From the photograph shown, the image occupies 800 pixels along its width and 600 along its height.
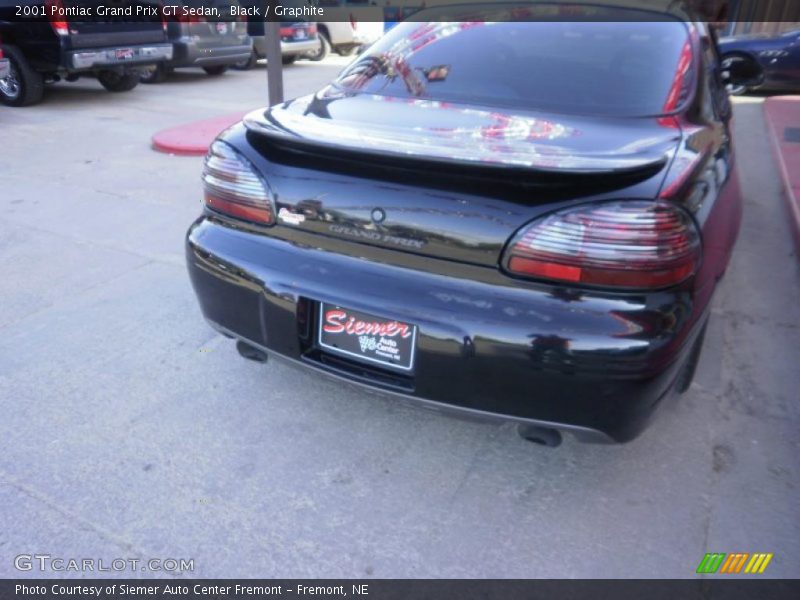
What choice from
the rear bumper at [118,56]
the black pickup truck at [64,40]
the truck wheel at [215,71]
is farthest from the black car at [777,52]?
the truck wheel at [215,71]

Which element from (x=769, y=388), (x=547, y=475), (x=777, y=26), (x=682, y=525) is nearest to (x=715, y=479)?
(x=682, y=525)

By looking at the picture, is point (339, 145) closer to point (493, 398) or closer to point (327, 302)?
point (327, 302)

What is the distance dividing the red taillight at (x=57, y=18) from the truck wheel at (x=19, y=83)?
2.37 ft

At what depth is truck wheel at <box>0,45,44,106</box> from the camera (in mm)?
8180

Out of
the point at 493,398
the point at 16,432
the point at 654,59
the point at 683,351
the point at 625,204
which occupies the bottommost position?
the point at 16,432

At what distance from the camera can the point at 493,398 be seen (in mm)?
1904

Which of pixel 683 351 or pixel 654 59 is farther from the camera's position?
pixel 654 59

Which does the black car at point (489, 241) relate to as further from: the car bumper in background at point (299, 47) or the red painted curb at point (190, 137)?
the car bumper in background at point (299, 47)

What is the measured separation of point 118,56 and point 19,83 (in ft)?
4.35

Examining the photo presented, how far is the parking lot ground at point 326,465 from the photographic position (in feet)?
6.45

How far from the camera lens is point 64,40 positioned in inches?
311

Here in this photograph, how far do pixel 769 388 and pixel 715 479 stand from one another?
805 millimetres

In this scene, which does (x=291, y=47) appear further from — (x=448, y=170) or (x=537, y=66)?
(x=448, y=170)

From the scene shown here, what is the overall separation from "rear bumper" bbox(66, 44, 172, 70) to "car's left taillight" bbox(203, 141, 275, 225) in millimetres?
7095
